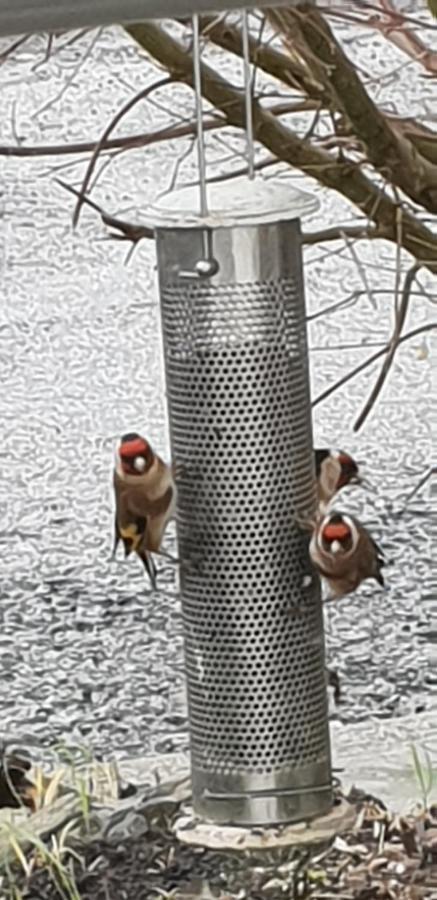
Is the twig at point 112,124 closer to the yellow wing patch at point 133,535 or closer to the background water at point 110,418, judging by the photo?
the background water at point 110,418

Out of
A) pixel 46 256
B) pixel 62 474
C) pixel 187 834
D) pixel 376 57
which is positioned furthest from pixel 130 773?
pixel 376 57

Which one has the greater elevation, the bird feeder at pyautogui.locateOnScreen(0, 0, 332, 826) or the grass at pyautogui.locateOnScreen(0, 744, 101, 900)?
the bird feeder at pyautogui.locateOnScreen(0, 0, 332, 826)

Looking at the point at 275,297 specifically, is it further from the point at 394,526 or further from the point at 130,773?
the point at 130,773

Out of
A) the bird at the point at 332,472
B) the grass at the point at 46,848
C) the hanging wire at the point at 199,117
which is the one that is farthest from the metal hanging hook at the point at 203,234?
the grass at the point at 46,848

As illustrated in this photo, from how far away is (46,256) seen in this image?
943 millimetres

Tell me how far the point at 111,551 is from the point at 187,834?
0.14 m

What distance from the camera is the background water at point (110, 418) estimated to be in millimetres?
946

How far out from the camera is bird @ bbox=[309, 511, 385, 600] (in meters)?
0.95

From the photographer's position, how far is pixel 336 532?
0.96m

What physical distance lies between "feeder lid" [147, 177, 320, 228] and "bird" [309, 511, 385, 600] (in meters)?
0.15

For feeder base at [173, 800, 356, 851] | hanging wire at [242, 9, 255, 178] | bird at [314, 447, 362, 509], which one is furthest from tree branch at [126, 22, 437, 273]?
feeder base at [173, 800, 356, 851]

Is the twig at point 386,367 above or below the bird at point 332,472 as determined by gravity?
above

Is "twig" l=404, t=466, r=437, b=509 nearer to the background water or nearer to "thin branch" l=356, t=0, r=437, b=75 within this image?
the background water

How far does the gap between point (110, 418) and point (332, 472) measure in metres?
0.11
